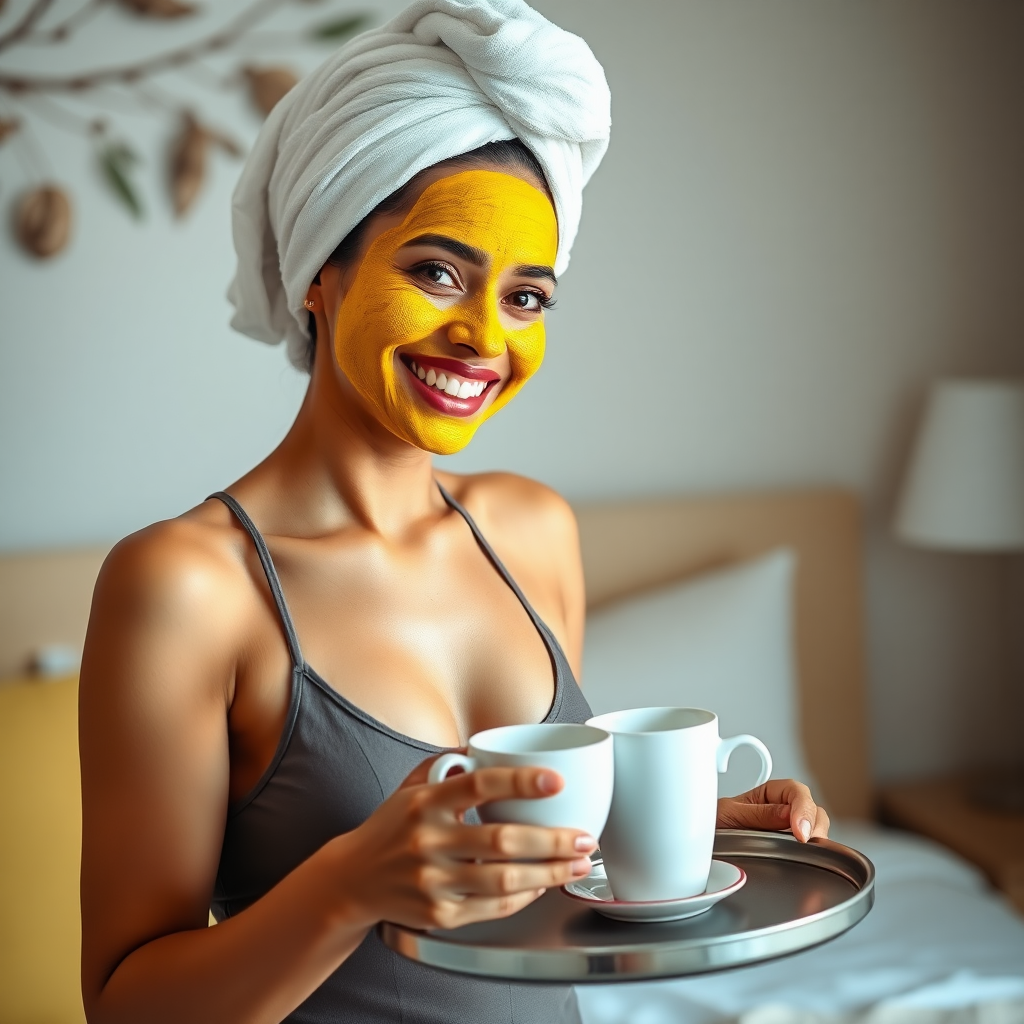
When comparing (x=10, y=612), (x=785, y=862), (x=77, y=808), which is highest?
(x=785, y=862)

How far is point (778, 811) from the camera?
95cm

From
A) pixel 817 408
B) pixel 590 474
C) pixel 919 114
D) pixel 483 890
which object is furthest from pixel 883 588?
pixel 483 890

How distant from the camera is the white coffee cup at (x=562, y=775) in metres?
0.71

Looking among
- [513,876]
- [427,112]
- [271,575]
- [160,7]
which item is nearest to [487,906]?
[513,876]

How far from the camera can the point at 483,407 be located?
1099 mm

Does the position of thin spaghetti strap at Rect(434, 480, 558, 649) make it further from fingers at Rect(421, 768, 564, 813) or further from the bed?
the bed

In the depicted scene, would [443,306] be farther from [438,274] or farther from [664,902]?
[664,902]

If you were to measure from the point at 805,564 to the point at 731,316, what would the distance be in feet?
1.84

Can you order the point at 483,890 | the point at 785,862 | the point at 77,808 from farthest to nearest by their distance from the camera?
the point at 77,808
the point at 785,862
the point at 483,890

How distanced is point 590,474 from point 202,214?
94 centimetres

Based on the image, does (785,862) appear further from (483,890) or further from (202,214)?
(202,214)

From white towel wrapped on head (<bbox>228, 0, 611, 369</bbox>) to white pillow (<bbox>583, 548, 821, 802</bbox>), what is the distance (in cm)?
126

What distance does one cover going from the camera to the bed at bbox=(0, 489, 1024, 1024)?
1.69m

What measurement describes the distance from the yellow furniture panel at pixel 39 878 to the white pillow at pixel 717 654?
94 cm
